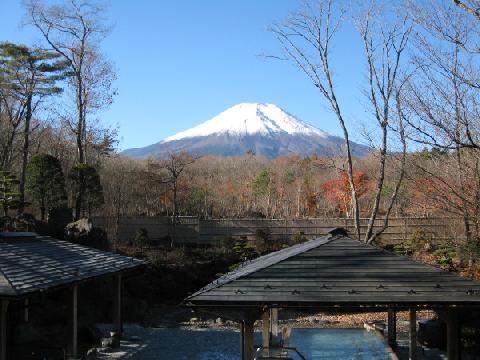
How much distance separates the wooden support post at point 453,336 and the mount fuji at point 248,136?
92110 millimetres

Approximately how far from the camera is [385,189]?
2989 centimetres

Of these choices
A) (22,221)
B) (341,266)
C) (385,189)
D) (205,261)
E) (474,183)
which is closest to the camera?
(341,266)

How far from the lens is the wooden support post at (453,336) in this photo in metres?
7.58

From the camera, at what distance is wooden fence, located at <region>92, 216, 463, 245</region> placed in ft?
83.4

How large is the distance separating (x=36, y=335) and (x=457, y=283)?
10755mm

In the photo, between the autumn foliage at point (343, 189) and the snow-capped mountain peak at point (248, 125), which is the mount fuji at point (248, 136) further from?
the autumn foliage at point (343, 189)

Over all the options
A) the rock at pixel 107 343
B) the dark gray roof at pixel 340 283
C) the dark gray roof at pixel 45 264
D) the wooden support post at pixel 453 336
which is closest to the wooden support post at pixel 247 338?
the dark gray roof at pixel 340 283

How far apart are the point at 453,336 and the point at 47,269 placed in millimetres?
7011

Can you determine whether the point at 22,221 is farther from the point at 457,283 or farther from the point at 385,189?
the point at 385,189

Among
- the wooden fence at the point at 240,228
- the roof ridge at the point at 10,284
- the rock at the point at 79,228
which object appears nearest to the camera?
the roof ridge at the point at 10,284

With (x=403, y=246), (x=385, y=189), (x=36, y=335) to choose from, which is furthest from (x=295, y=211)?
(x=36, y=335)

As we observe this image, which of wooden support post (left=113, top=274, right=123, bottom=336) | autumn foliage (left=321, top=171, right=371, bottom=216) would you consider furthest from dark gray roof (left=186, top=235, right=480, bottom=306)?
autumn foliage (left=321, top=171, right=371, bottom=216)

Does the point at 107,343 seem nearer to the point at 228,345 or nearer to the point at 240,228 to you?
the point at 228,345

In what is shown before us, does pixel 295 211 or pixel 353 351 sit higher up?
pixel 295 211
